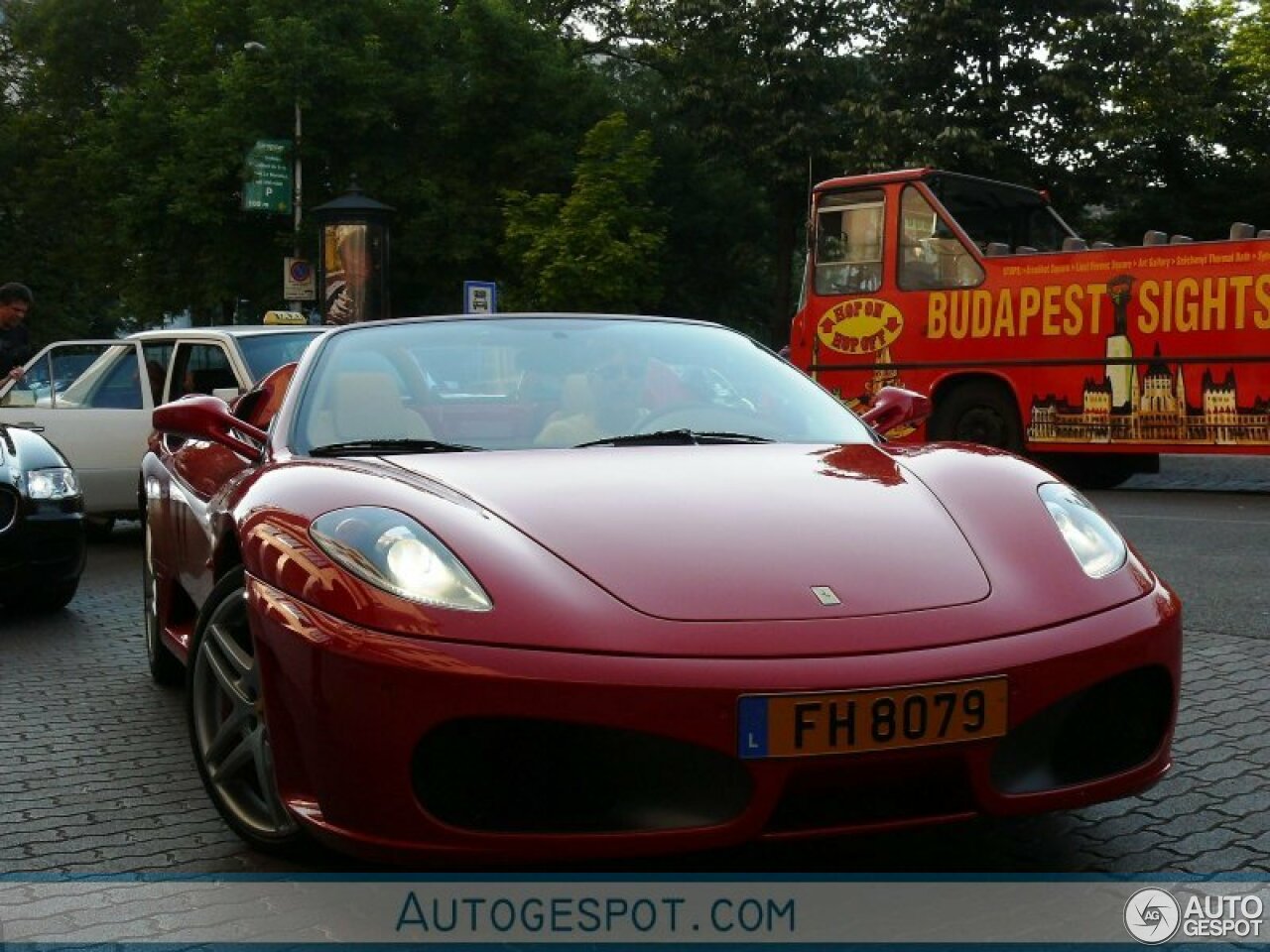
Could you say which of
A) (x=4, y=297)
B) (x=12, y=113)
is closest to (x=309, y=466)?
(x=4, y=297)

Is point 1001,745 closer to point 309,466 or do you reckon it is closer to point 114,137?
point 309,466

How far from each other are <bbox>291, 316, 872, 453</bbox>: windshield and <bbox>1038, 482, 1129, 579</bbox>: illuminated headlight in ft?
2.17

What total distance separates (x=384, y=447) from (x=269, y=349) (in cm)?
610

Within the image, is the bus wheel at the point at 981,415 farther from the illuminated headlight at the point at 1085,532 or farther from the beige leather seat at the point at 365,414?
the illuminated headlight at the point at 1085,532

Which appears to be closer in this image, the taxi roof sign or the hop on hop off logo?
the hop on hop off logo

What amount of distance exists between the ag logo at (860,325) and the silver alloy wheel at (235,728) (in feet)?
43.9

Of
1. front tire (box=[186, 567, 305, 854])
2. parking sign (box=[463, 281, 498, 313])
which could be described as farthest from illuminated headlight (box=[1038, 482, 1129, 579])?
parking sign (box=[463, 281, 498, 313])

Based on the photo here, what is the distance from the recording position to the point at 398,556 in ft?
10.7

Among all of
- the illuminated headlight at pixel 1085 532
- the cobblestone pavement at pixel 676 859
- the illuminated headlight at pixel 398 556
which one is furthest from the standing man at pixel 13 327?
the illuminated headlight at pixel 1085 532

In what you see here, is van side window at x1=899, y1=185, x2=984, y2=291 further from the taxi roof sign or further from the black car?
the black car

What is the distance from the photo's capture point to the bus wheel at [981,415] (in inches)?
627

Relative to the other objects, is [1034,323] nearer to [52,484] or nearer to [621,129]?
[52,484]

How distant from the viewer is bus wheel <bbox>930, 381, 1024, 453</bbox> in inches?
627

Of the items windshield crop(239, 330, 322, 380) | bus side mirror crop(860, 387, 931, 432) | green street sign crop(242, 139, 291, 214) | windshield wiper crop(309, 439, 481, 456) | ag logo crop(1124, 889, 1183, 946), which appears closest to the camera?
ag logo crop(1124, 889, 1183, 946)
